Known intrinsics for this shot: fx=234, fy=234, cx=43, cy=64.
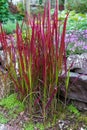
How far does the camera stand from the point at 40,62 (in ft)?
5.76

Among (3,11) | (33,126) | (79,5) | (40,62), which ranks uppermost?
(79,5)

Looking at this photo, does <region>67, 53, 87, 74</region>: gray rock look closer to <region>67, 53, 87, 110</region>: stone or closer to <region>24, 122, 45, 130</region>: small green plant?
<region>67, 53, 87, 110</region>: stone

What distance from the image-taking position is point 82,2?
25.9 feet

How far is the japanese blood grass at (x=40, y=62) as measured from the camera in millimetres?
1635

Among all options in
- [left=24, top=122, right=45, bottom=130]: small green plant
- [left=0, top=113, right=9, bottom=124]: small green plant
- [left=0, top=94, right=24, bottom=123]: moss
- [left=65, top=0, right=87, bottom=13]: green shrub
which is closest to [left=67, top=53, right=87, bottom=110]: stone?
[left=24, top=122, right=45, bottom=130]: small green plant

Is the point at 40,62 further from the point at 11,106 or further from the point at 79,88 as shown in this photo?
the point at 11,106

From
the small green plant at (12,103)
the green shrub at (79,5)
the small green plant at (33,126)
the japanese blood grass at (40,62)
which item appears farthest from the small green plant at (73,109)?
the green shrub at (79,5)

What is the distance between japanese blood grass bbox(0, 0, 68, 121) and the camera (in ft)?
5.36

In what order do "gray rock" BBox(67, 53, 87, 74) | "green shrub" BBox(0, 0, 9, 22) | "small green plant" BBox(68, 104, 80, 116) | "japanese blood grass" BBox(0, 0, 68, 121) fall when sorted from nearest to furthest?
"japanese blood grass" BBox(0, 0, 68, 121)
"small green plant" BBox(68, 104, 80, 116)
"gray rock" BBox(67, 53, 87, 74)
"green shrub" BBox(0, 0, 9, 22)

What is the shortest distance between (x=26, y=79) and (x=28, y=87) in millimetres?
80

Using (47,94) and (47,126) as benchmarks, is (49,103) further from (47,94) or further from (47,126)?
(47,126)

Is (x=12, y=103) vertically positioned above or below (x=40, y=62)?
below

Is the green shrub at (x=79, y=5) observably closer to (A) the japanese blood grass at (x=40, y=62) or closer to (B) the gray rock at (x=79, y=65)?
(B) the gray rock at (x=79, y=65)

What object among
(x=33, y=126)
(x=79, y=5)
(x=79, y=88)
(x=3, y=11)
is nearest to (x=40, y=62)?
(x=79, y=88)
